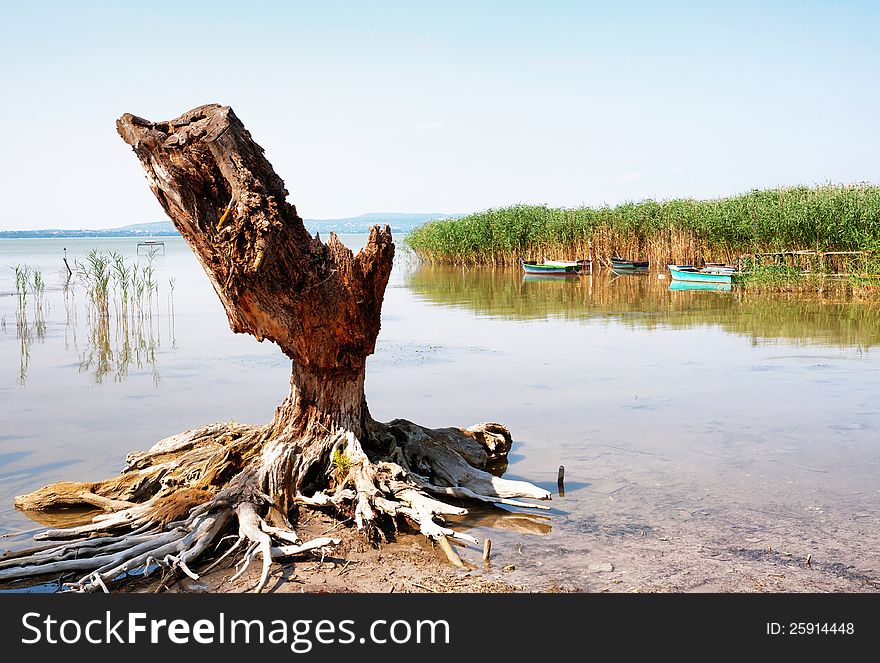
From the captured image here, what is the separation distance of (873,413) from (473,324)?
10915 mm

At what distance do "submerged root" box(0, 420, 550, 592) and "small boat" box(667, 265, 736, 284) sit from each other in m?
22.9

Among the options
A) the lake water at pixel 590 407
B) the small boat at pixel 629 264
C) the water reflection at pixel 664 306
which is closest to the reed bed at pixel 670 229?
the small boat at pixel 629 264

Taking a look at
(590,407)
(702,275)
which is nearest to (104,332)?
(590,407)

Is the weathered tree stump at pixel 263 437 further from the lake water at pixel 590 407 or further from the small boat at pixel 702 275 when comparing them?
the small boat at pixel 702 275

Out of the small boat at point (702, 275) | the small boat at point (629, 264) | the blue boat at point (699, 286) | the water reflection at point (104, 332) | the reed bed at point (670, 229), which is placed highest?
the reed bed at point (670, 229)

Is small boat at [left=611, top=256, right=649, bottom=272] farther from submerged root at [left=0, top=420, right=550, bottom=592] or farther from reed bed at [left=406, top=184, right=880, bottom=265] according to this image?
submerged root at [left=0, top=420, right=550, bottom=592]

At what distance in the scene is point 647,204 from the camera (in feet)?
125

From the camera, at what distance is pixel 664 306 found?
23938 millimetres

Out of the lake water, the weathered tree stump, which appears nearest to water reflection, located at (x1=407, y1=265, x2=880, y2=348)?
the lake water

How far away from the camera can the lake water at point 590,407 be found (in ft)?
22.0

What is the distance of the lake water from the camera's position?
265 inches

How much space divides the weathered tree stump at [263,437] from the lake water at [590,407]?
69 cm

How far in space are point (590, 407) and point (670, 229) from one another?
26.1 m
